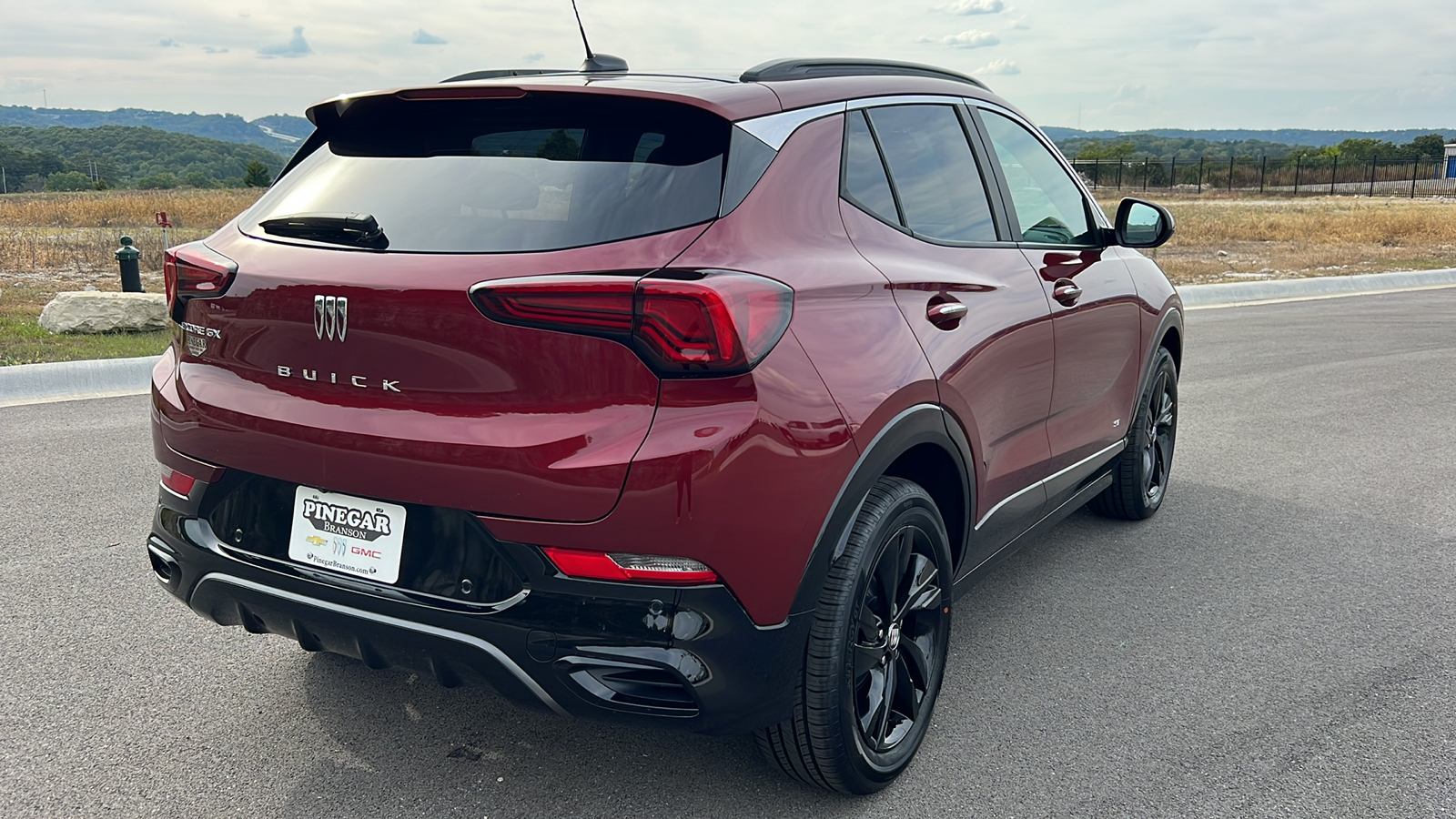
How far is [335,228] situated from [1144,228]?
119 inches

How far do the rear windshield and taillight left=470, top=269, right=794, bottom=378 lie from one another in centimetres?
13

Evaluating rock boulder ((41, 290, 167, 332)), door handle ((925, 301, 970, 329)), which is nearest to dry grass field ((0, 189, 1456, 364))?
rock boulder ((41, 290, 167, 332))

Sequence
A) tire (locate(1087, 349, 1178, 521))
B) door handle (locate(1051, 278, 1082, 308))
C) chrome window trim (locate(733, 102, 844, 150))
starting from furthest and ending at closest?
1. tire (locate(1087, 349, 1178, 521))
2. door handle (locate(1051, 278, 1082, 308))
3. chrome window trim (locate(733, 102, 844, 150))

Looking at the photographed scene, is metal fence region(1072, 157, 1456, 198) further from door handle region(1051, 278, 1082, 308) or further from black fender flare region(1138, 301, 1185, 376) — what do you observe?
door handle region(1051, 278, 1082, 308)

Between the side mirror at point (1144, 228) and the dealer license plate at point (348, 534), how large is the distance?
2967 mm

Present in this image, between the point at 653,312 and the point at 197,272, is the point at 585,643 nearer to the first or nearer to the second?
the point at 653,312

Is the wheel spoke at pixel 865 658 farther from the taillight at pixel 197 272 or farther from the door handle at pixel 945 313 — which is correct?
the taillight at pixel 197 272

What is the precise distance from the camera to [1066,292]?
12.3 feet

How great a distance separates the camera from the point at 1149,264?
4.84 metres

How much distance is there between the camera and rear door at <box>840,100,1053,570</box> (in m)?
2.90

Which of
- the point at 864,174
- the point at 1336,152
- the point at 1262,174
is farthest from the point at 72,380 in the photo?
the point at 1336,152

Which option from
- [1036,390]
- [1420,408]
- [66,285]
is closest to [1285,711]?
[1036,390]

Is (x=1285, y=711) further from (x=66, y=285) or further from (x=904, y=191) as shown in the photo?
(x=66, y=285)

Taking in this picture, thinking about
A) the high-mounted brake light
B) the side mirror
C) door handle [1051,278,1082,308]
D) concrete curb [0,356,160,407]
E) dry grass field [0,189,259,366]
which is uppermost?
the high-mounted brake light
